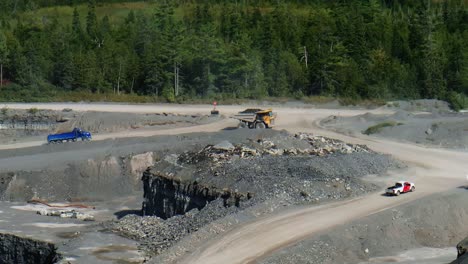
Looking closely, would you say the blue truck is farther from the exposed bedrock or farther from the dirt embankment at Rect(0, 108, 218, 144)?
the exposed bedrock

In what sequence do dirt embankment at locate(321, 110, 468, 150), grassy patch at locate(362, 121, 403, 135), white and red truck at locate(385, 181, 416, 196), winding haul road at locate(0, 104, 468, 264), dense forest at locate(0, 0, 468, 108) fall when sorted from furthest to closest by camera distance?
dense forest at locate(0, 0, 468, 108) → grassy patch at locate(362, 121, 403, 135) → dirt embankment at locate(321, 110, 468, 150) → white and red truck at locate(385, 181, 416, 196) → winding haul road at locate(0, 104, 468, 264)

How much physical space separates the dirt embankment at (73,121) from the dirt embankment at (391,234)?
3477cm

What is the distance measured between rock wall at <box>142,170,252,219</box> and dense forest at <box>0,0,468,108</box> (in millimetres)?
40260

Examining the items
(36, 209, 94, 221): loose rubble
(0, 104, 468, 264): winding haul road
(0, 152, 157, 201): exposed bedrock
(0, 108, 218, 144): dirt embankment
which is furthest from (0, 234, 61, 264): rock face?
(0, 108, 218, 144): dirt embankment

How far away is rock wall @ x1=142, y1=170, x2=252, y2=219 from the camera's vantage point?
43469 mm

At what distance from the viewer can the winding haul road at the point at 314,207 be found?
3466cm

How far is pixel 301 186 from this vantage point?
4278 cm

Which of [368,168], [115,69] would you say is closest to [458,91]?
[115,69]

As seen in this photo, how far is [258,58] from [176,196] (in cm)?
4724

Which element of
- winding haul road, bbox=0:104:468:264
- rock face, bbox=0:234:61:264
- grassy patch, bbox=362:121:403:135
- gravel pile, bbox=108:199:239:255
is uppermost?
grassy patch, bbox=362:121:403:135

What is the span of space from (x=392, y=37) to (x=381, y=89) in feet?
39.5

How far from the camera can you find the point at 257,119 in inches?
2744

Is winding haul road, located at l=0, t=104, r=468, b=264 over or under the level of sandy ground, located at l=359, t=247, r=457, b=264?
over

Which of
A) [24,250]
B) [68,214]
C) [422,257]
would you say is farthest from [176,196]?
[422,257]
